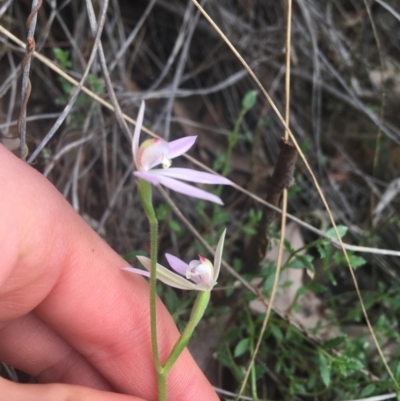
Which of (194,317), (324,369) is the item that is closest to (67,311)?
(194,317)

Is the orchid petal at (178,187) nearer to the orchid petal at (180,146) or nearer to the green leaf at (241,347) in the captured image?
the orchid petal at (180,146)

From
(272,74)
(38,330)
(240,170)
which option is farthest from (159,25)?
(38,330)

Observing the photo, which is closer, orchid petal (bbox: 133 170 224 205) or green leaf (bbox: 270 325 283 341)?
orchid petal (bbox: 133 170 224 205)

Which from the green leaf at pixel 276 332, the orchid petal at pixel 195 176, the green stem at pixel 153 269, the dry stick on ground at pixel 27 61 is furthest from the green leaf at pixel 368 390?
the dry stick on ground at pixel 27 61

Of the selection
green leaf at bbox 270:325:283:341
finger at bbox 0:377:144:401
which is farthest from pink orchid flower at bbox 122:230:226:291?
green leaf at bbox 270:325:283:341

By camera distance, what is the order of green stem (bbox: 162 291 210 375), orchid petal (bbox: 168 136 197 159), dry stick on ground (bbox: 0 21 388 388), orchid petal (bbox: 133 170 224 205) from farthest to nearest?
dry stick on ground (bbox: 0 21 388 388) → green stem (bbox: 162 291 210 375) → orchid petal (bbox: 168 136 197 159) → orchid petal (bbox: 133 170 224 205)

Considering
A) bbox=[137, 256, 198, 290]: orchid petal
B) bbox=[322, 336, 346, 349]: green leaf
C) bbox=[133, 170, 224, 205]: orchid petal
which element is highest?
bbox=[133, 170, 224, 205]: orchid petal

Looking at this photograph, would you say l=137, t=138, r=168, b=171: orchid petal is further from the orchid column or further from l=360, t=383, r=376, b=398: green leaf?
l=360, t=383, r=376, b=398: green leaf

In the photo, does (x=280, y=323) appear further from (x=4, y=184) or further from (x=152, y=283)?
(x=4, y=184)
